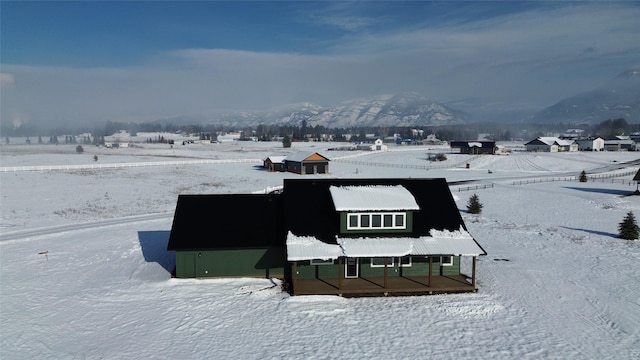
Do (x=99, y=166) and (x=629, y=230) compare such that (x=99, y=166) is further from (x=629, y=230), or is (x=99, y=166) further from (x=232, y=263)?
(x=629, y=230)

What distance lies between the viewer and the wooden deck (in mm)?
24541

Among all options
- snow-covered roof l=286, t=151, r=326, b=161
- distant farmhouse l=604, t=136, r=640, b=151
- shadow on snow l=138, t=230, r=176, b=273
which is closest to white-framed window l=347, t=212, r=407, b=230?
shadow on snow l=138, t=230, r=176, b=273

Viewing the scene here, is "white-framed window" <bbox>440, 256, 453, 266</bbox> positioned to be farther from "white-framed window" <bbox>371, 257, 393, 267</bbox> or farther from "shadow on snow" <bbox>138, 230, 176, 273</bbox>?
"shadow on snow" <bbox>138, 230, 176, 273</bbox>

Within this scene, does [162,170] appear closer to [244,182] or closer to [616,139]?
[244,182]

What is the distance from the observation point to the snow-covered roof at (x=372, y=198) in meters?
25.4

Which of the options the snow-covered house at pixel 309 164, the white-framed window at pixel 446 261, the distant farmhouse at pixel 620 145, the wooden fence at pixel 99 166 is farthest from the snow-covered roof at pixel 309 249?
the distant farmhouse at pixel 620 145

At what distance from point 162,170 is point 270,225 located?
206ft

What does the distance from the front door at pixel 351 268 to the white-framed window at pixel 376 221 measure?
1.98 meters

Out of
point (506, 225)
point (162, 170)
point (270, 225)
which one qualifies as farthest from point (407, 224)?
point (162, 170)

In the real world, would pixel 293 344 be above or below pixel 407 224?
below

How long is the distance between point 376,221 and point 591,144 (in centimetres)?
13530

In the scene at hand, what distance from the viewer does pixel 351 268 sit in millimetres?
26312

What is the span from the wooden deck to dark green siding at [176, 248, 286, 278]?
6.72 ft

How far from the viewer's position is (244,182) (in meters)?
68.3
